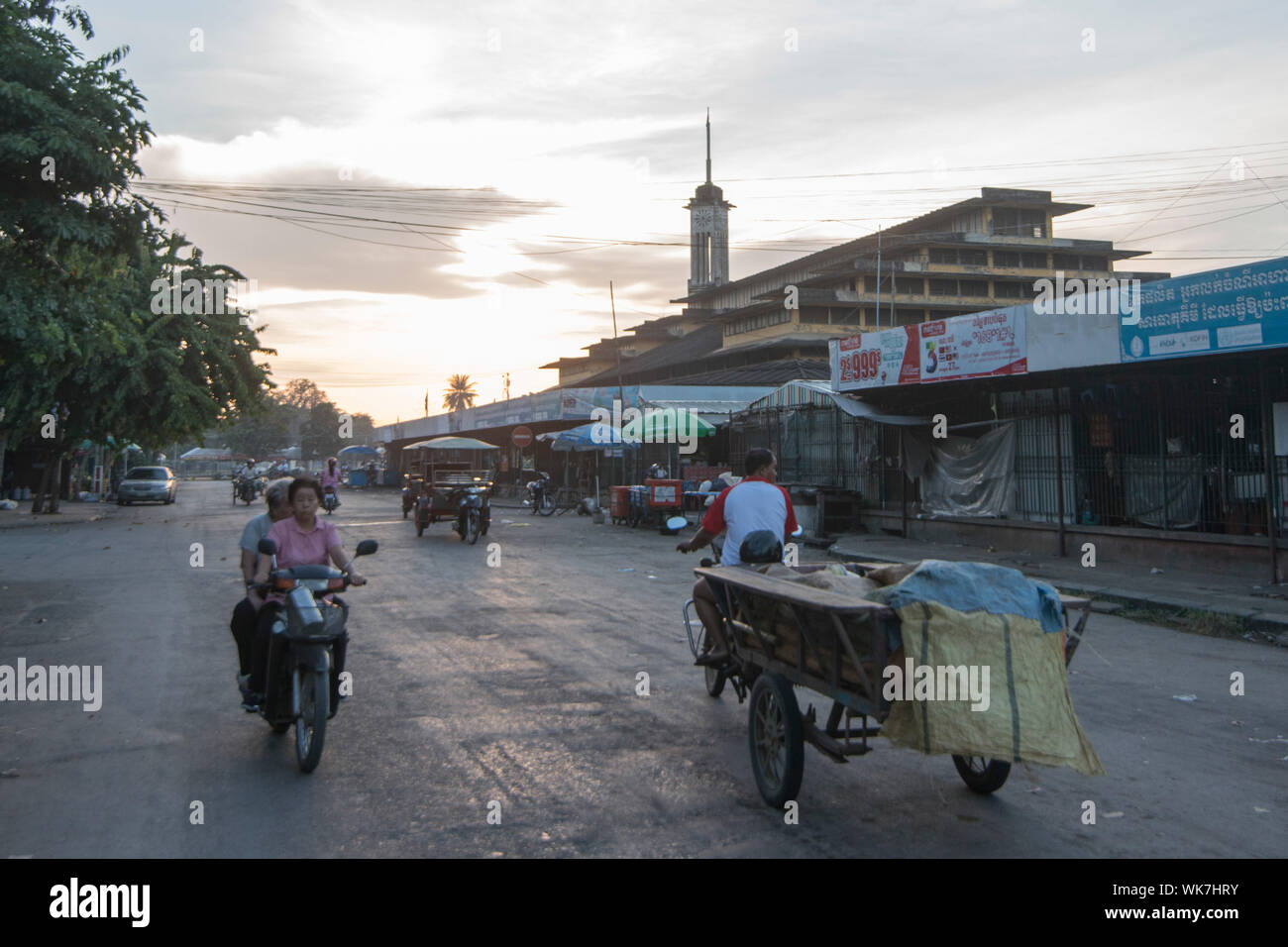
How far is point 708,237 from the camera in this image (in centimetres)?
8475

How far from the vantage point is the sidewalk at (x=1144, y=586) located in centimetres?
1026

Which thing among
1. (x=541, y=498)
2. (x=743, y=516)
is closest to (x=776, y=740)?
(x=743, y=516)

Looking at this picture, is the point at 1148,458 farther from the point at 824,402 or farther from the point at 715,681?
the point at 715,681

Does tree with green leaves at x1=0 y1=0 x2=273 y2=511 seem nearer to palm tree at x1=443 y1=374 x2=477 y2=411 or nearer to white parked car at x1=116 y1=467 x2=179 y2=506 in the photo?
white parked car at x1=116 y1=467 x2=179 y2=506

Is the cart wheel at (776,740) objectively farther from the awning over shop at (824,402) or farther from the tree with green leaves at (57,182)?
the awning over shop at (824,402)

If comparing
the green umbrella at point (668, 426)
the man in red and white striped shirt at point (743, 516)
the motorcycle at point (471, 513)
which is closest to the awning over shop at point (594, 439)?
the green umbrella at point (668, 426)

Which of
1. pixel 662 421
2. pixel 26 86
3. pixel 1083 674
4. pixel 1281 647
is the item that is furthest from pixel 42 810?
pixel 662 421

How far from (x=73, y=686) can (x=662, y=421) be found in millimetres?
20217

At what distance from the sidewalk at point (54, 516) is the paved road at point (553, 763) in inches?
752

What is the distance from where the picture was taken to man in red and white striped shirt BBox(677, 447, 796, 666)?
621cm

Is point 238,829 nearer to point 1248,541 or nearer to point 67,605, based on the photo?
point 67,605

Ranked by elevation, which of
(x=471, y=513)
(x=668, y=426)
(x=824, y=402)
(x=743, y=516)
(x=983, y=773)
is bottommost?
(x=983, y=773)

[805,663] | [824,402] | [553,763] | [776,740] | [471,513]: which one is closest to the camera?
[805,663]

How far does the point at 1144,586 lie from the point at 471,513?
12.9 metres
